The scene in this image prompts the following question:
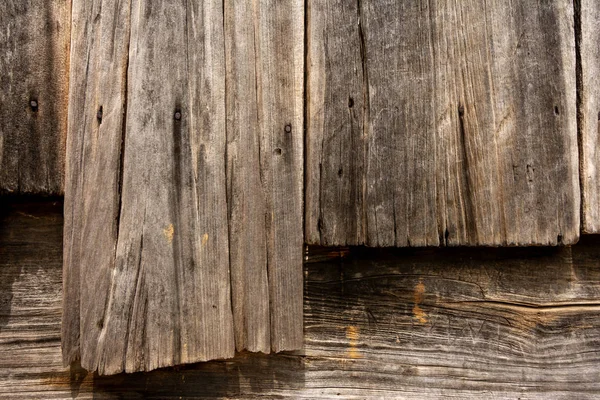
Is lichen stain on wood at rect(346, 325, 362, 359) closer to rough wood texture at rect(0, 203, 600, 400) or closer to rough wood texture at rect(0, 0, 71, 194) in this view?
rough wood texture at rect(0, 203, 600, 400)

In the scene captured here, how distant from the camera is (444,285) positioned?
1.54m

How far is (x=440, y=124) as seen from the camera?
1.45 metres

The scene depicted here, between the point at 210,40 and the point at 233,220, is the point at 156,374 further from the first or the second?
the point at 210,40

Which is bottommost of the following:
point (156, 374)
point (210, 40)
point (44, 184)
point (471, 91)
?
point (156, 374)

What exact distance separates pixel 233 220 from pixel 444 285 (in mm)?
735

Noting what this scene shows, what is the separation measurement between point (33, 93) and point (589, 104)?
1.72 meters

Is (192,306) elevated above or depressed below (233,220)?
below

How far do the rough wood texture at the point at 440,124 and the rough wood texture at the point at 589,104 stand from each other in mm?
47

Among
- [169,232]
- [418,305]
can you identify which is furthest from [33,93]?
[418,305]

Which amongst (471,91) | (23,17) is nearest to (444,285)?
(471,91)

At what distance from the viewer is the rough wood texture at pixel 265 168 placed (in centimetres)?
140

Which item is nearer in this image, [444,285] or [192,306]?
[192,306]

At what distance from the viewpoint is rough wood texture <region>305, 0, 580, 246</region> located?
144cm

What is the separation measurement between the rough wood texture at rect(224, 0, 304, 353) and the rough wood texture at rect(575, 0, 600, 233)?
91 centimetres
